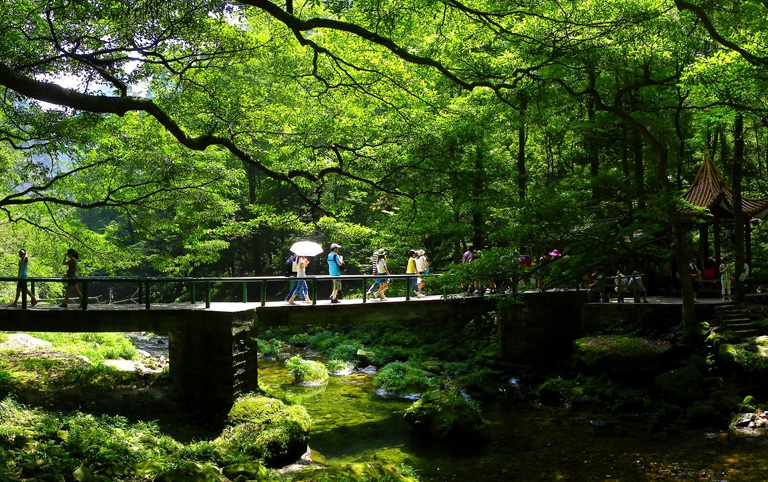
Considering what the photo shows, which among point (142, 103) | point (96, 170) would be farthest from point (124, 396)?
point (142, 103)

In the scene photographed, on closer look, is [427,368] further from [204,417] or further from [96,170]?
[96,170]

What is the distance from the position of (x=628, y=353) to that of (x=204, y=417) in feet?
37.6

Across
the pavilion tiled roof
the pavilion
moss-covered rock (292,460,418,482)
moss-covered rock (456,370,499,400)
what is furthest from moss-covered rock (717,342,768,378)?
moss-covered rock (292,460,418,482)

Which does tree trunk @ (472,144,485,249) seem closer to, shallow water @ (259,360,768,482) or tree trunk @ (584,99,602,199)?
tree trunk @ (584,99,602,199)

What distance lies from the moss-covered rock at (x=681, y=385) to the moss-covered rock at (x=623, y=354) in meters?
0.71

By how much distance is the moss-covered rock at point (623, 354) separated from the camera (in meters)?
15.5

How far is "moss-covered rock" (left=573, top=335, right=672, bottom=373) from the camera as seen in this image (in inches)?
610

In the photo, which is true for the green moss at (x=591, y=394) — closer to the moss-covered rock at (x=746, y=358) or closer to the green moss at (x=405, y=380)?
the moss-covered rock at (x=746, y=358)

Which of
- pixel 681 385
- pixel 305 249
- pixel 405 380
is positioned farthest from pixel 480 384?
pixel 305 249

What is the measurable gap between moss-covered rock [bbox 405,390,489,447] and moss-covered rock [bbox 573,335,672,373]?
5.12m

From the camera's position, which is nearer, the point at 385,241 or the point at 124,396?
the point at 124,396

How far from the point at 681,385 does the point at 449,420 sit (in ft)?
20.9

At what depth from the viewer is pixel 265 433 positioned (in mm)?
11000

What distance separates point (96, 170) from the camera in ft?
50.7
